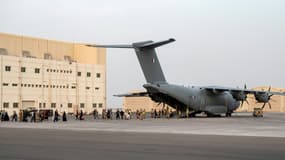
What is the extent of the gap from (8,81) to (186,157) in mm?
67305

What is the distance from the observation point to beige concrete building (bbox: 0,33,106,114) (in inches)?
3049

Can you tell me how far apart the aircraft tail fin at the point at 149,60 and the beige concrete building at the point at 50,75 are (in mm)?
33107

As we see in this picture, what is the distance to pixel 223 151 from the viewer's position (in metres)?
15.5

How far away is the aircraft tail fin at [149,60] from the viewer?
50688 mm

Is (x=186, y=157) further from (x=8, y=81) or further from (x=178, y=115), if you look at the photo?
(x=8, y=81)

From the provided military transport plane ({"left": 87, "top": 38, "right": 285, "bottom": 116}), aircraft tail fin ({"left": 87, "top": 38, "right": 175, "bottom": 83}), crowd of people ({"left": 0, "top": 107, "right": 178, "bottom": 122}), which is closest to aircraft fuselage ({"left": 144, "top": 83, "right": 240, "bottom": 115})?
military transport plane ({"left": 87, "top": 38, "right": 285, "bottom": 116})

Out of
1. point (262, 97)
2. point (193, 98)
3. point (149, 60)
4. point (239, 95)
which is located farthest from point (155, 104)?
point (149, 60)

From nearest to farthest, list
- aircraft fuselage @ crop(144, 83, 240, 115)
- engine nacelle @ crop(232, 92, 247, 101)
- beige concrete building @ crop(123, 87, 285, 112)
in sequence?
aircraft fuselage @ crop(144, 83, 240, 115) → engine nacelle @ crop(232, 92, 247, 101) → beige concrete building @ crop(123, 87, 285, 112)

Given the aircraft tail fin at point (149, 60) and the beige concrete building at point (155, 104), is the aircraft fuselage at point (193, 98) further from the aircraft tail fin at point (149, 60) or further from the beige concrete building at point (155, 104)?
the beige concrete building at point (155, 104)

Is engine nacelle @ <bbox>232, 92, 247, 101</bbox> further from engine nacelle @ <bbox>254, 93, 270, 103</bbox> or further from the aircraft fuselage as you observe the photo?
engine nacelle @ <bbox>254, 93, 270, 103</bbox>

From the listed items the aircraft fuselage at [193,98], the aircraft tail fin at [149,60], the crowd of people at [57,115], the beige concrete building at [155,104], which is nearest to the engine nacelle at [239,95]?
the aircraft fuselage at [193,98]

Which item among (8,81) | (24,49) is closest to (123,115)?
(8,81)

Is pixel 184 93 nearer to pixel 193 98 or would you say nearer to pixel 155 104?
pixel 193 98

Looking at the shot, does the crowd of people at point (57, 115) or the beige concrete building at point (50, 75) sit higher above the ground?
the beige concrete building at point (50, 75)
